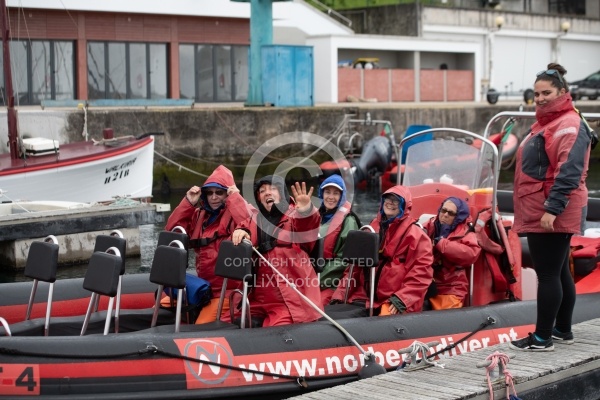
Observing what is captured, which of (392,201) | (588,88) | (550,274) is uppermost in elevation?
(588,88)

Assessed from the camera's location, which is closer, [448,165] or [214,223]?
[214,223]

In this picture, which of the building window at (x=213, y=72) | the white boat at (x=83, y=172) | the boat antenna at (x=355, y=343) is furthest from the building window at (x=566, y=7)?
the boat antenna at (x=355, y=343)

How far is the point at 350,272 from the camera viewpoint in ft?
24.2

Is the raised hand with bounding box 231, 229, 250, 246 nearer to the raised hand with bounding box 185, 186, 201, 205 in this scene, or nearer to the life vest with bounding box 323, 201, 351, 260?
the raised hand with bounding box 185, 186, 201, 205

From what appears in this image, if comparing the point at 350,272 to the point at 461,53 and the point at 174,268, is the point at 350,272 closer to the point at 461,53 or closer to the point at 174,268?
the point at 174,268

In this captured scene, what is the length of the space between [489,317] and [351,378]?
48.1 inches

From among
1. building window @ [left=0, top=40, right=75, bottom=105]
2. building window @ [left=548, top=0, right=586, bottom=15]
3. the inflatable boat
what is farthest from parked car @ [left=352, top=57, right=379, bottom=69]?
the inflatable boat

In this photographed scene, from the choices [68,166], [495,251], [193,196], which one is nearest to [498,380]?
[495,251]

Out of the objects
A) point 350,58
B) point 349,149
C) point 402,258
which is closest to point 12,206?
point 402,258

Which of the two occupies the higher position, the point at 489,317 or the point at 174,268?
the point at 174,268

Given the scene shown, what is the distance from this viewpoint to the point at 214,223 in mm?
7305

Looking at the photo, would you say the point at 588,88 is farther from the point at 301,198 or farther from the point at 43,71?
the point at 301,198

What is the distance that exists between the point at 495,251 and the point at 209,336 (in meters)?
2.38

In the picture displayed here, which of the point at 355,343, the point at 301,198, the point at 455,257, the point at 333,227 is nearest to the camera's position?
the point at 301,198
